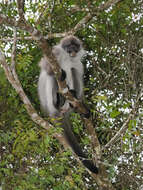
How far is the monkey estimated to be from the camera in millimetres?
5176

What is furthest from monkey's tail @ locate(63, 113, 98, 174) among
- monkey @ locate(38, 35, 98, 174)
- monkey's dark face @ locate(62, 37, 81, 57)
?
monkey's dark face @ locate(62, 37, 81, 57)

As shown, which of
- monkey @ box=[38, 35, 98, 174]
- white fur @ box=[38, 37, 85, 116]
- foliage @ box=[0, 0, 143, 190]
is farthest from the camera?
white fur @ box=[38, 37, 85, 116]

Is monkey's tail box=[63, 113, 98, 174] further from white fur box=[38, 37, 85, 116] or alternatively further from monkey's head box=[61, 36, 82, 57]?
monkey's head box=[61, 36, 82, 57]

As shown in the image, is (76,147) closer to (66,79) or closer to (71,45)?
(66,79)

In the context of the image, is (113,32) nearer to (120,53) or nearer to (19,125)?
(120,53)

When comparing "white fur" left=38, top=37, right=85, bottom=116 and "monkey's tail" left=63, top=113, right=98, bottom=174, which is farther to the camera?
"white fur" left=38, top=37, right=85, bottom=116

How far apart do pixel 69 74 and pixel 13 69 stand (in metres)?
1.08

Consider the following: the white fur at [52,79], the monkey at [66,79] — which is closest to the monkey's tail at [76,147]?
the monkey at [66,79]

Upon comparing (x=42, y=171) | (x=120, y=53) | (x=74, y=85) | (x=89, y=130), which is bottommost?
(x=42, y=171)

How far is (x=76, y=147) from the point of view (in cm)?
489

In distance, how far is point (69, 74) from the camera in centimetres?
536

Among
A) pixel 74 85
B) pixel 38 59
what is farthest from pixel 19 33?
pixel 74 85

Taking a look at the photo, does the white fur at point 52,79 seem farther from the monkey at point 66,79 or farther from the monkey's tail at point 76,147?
the monkey's tail at point 76,147

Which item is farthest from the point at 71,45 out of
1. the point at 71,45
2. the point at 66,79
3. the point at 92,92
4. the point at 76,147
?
the point at 76,147
